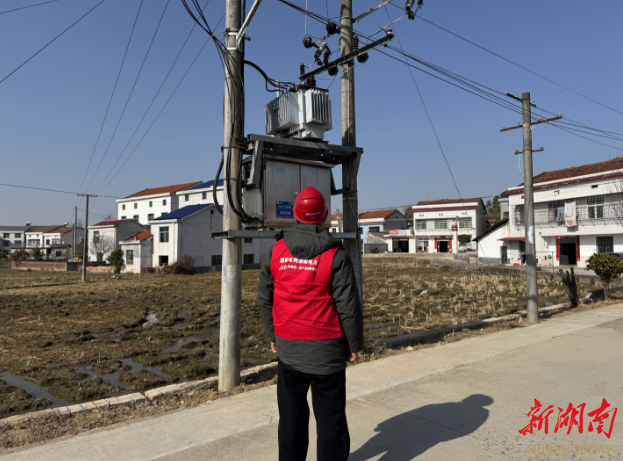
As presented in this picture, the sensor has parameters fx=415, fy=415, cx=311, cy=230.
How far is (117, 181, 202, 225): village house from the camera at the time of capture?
65.9m

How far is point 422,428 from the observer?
3721 millimetres

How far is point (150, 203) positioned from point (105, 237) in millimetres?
14175

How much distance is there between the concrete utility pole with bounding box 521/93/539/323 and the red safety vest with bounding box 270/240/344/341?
344 inches

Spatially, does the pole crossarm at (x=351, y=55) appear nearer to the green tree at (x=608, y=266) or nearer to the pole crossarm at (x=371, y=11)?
the pole crossarm at (x=371, y=11)

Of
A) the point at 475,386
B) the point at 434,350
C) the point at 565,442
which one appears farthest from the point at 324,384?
the point at 434,350

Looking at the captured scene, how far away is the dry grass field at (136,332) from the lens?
6582 millimetres

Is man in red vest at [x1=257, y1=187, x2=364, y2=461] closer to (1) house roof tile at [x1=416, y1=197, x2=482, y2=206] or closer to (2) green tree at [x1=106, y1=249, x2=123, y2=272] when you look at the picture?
(2) green tree at [x1=106, y1=249, x2=123, y2=272]

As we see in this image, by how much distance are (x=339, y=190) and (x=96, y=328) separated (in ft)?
29.1

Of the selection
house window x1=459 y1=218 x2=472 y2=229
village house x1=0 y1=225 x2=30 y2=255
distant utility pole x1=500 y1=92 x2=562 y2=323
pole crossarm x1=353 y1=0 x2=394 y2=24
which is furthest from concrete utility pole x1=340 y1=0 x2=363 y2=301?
village house x1=0 y1=225 x2=30 y2=255

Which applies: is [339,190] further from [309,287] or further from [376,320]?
[376,320]

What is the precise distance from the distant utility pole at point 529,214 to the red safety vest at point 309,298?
859cm

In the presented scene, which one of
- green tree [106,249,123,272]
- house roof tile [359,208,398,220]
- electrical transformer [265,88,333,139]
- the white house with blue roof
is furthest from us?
house roof tile [359,208,398,220]

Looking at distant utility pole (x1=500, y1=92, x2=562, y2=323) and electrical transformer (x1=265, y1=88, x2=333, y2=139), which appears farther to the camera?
distant utility pole (x1=500, y1=92, x2=562, y2=323)

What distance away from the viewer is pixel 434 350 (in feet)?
22.3
